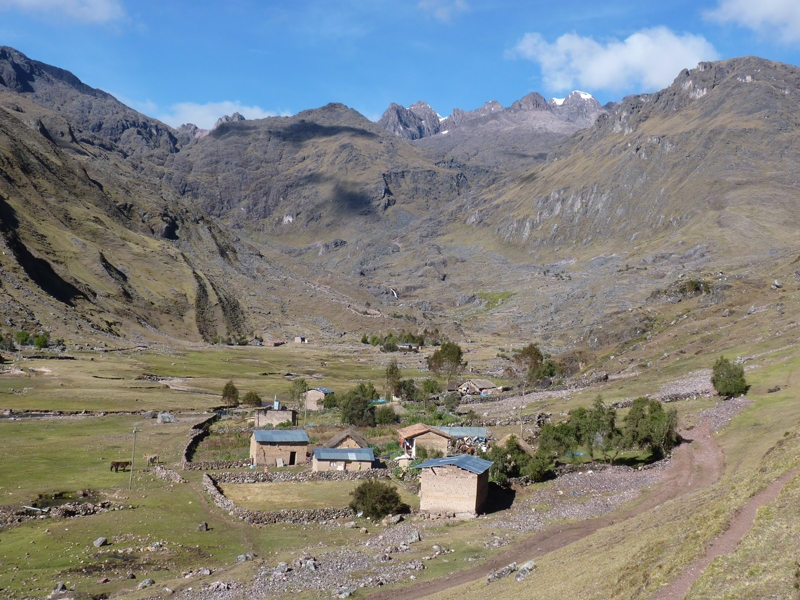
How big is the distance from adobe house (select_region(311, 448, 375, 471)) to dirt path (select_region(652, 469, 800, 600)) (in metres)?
41.1

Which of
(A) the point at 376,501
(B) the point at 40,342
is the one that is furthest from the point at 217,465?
(B) the point at 40,342

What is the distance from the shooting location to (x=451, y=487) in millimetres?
51344

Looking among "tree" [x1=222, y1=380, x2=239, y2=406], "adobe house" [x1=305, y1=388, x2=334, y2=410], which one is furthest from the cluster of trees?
"tree" [x1=222, y1=380, x2=239, y2=406]

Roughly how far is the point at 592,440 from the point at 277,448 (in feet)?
103

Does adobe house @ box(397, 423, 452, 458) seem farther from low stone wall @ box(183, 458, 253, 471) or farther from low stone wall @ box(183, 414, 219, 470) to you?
low stone wall @ box(183, 414, 219, 470)

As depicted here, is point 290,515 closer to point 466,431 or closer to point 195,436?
point 466,431

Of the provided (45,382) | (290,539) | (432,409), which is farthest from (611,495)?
(45,382)


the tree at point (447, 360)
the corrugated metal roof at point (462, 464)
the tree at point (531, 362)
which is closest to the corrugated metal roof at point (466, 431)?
the corrugated metal roof at point (462, 464)

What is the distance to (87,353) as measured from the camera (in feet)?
517

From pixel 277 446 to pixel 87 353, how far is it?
340 ft

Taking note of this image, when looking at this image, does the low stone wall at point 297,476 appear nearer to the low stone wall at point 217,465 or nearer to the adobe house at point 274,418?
the low stone wall at point 217,465

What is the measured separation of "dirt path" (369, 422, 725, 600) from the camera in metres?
36.1

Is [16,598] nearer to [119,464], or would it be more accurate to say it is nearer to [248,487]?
[248,487]

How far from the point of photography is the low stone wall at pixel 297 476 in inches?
2488
